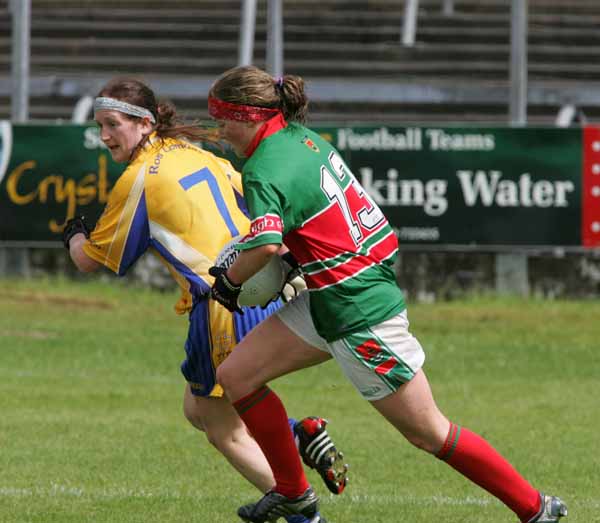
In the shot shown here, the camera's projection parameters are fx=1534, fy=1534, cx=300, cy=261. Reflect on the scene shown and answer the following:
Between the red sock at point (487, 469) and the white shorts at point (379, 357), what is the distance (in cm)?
33

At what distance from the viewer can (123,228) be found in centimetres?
638

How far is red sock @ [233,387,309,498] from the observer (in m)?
6.02

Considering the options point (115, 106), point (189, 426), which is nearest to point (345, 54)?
point (189, 426)

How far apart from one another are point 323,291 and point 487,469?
0.94 meters

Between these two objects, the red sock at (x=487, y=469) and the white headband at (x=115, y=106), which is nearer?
the red sock at (x=487, y=469)

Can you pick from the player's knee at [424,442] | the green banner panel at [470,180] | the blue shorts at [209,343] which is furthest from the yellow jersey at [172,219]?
the green banner panel at [470,180]

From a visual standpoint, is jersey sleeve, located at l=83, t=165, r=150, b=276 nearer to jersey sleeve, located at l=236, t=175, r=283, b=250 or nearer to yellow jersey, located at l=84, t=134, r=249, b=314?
yellow jersey, located at l=84, t=134, r=249, b=314

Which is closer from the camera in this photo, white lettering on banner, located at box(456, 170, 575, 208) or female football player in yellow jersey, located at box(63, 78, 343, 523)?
female football player in yellow jersey, located at box(63, 78, 343, 523)

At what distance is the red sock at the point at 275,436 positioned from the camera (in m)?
6.02

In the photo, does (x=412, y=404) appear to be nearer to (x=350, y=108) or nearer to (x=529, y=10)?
(x=350, y=108)

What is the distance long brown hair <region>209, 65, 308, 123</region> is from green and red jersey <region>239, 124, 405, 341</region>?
8cm

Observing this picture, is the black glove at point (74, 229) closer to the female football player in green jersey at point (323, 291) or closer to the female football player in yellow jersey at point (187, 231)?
the female football player in yellow jersey at point (187, 231)

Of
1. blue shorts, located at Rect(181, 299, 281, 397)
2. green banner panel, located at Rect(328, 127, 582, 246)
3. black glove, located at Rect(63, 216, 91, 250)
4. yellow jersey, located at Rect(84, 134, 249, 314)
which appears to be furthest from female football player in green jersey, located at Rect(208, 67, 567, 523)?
green banner panel, located at Rect(328, 127, 582, 246)

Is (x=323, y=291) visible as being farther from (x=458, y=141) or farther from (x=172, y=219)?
(x=458, y=141)
